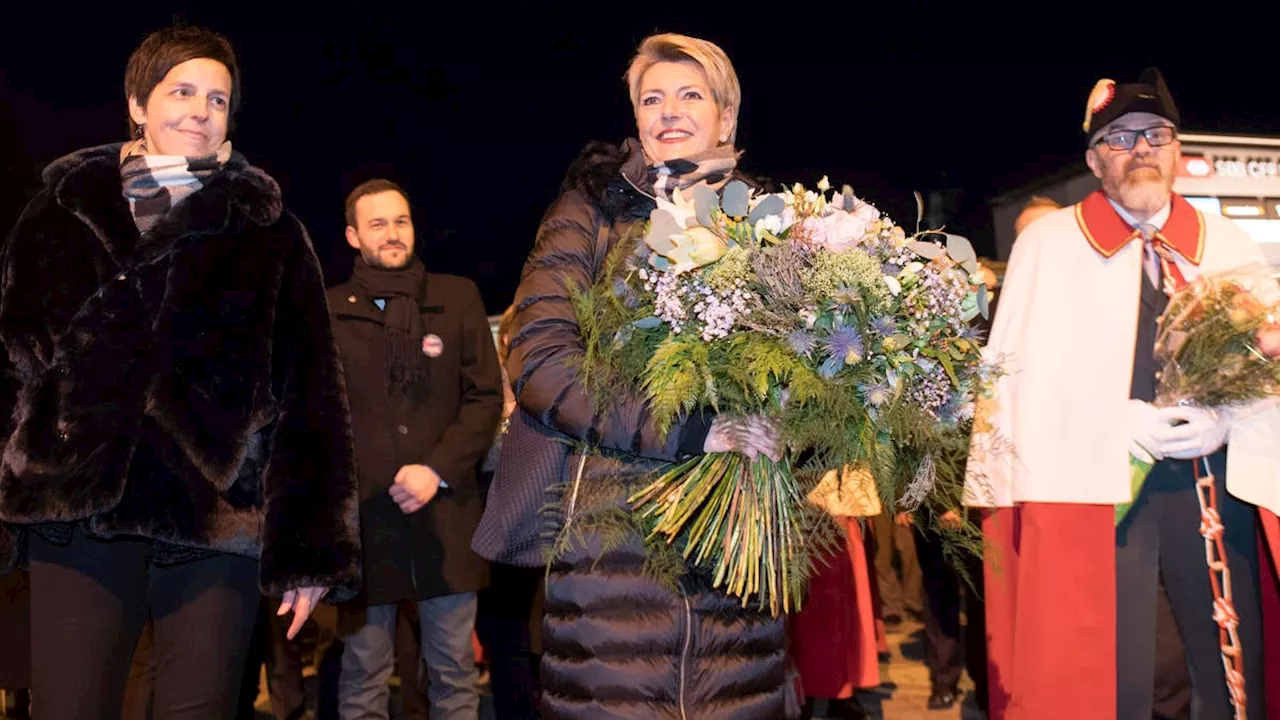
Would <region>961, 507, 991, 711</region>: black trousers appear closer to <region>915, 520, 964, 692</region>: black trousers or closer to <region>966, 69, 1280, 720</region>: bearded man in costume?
<region>915, 520, 964, 692</region>: black trousers

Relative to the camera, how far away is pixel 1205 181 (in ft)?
23.2

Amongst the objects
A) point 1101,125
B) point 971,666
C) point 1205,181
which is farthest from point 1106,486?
point 1205,181

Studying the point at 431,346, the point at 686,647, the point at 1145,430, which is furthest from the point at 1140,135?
the point at 431,346

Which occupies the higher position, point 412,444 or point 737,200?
point 737,200

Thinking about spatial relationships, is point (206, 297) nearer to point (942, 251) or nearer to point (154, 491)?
point (154, 491)

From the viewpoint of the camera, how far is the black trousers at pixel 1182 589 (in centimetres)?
324

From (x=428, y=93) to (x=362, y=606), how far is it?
16.6 ft

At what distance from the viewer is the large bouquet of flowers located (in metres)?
2.10

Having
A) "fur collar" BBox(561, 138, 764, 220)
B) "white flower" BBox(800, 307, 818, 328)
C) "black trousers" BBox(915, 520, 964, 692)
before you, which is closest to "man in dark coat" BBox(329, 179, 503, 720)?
"fur collar" BBox(561, 138, 764, 220)

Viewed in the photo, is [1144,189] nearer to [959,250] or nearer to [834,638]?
[959,250]

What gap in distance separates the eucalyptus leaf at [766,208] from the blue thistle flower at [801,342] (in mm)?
253

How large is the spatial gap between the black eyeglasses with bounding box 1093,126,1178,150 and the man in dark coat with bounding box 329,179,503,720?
240cm

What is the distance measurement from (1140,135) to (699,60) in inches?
64.2

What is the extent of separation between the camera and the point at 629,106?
7.96 metres
